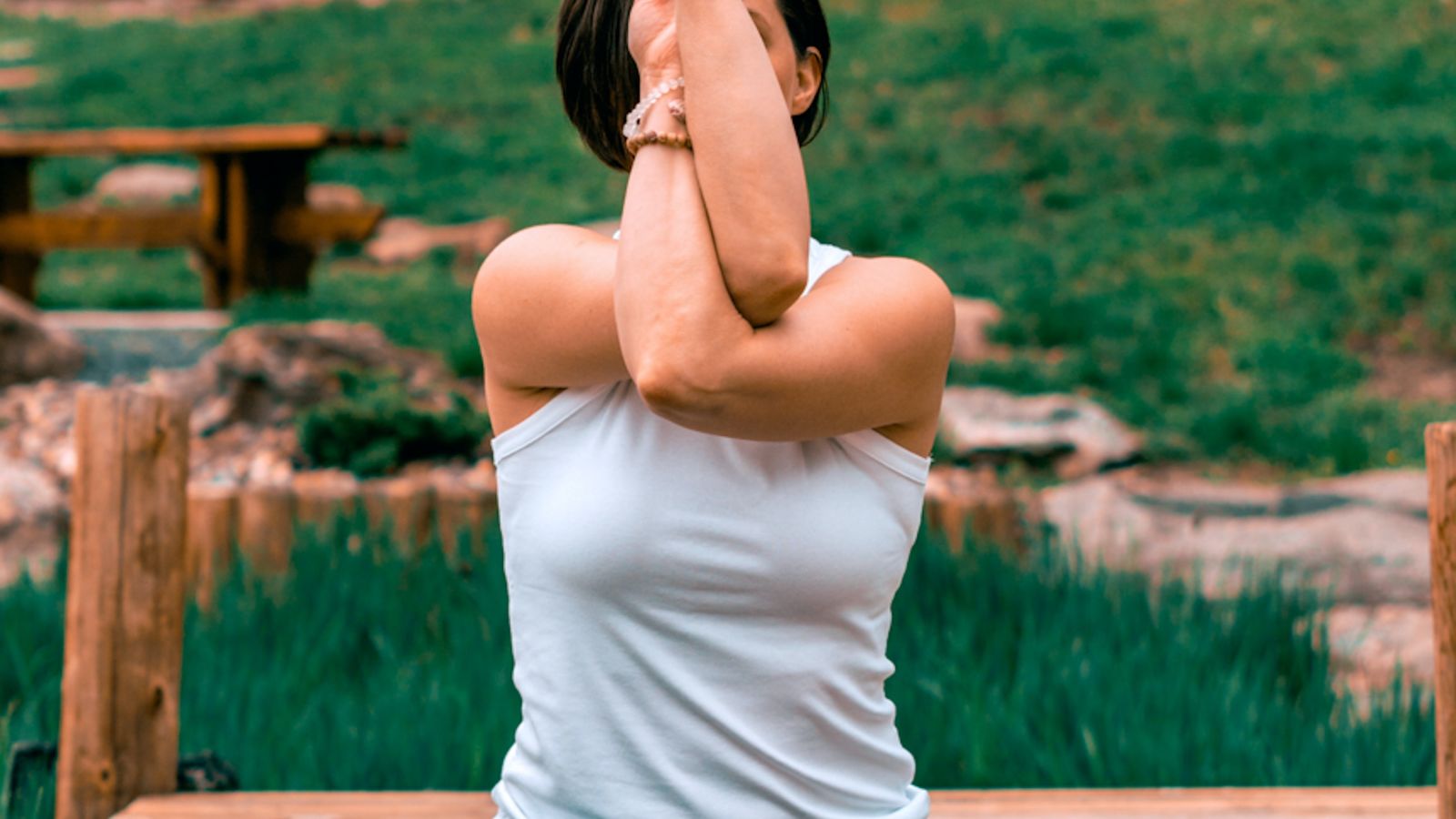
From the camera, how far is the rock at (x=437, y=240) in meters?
8.59

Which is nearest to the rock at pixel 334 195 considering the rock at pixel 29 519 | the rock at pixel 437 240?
the rock at pixel 437 240

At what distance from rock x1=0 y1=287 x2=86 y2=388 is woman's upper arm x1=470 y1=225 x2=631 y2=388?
475cm

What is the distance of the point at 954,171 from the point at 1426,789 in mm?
7222

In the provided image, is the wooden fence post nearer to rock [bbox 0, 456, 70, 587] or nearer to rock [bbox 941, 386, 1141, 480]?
rock [bbox 0, 456, 70, 587]

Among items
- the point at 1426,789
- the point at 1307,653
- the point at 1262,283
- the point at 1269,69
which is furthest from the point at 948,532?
the point at 1269,69

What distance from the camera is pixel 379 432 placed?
176 inches

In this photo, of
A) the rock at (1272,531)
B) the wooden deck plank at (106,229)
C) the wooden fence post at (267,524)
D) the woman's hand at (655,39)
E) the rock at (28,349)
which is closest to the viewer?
the woman's hand at (655,39)

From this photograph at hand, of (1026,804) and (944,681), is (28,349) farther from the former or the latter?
(1026,804)

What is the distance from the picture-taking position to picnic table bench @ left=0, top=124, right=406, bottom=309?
6.36 m

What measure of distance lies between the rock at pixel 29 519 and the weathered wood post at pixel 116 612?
1812mm

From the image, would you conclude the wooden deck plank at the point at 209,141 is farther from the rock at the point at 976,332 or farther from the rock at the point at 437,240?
the rock at the point at 976,332

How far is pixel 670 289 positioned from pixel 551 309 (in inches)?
6.4

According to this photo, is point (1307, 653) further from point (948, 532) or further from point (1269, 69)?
point (1269, 69)

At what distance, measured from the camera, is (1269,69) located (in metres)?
10.0
